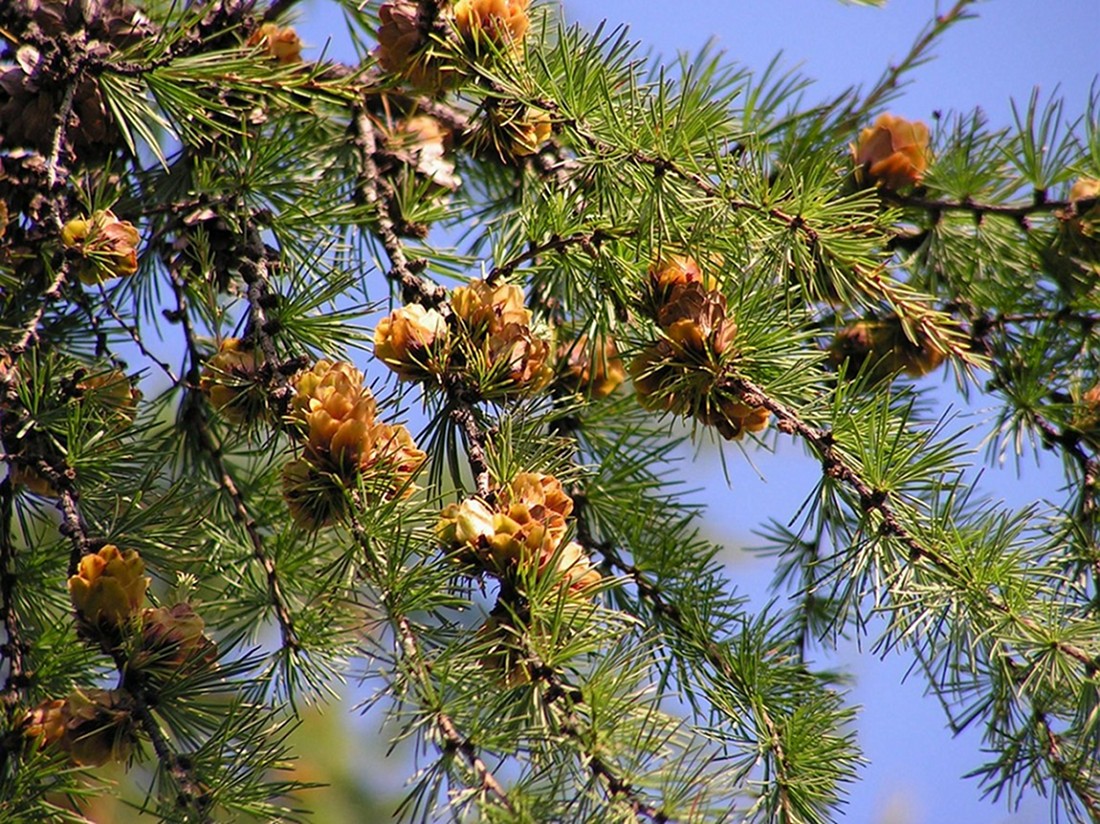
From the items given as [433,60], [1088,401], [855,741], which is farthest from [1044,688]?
[433,60]

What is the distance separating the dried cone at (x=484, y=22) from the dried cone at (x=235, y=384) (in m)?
0.24

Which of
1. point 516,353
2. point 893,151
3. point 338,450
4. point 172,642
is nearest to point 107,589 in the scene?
point 172,642

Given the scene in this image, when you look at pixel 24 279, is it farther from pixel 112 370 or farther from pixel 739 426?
pixel 739 426

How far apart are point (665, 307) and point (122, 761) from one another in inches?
16.2

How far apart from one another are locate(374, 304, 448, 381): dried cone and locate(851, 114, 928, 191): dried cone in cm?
40

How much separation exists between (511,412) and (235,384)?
176 millimetres

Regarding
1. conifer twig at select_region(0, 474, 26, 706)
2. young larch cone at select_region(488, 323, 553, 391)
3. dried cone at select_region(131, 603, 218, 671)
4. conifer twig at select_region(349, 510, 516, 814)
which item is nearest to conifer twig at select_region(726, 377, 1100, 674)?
young larch cone at select_region(488, 323, 553, 391)

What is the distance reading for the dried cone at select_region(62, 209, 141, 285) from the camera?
28.0 inches

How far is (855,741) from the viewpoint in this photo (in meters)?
0.66

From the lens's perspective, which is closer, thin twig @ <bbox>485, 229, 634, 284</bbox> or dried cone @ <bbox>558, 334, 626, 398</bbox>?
thin twig @ <bbox>485, 229, 634, 284</bbox>

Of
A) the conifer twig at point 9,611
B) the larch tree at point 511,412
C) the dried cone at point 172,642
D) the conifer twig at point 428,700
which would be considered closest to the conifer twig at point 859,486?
the larch tree at point 511,412

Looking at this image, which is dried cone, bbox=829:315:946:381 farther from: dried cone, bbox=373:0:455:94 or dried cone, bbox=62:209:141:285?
dried cone, bbox=62:209:141:285

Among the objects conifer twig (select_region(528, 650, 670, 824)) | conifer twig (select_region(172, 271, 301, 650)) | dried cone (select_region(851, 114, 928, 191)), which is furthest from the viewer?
dried cone (select_region(851, 114, 928, 191))

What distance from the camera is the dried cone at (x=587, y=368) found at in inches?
30.8
